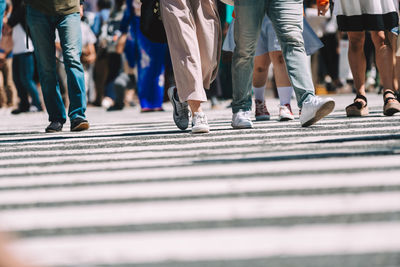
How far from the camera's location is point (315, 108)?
6527 millimetres

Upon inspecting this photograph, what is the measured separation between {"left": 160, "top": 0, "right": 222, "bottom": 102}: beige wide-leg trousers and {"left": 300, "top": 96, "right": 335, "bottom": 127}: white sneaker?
83 cm

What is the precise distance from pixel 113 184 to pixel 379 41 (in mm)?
4801

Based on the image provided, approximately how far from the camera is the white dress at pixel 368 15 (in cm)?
812

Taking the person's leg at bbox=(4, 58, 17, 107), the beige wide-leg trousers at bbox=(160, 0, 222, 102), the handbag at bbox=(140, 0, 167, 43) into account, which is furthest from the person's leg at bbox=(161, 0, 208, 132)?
the person's leg at bbox=(4, 58, 17, 107)

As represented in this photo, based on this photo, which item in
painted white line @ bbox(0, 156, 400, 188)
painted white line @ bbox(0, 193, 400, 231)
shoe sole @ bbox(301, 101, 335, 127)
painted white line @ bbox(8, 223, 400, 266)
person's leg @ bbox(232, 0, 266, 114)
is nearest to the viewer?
→ painted white line @ bbox(8, 223, 400, 266)

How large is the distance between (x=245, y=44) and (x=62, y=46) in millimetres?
2074

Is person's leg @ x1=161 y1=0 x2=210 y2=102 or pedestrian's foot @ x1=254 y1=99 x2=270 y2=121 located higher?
person's leg @ x1=161 y1=0 x2=210 y2=102

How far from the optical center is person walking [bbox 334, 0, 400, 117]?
814 cm

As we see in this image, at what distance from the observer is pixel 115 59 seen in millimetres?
15203

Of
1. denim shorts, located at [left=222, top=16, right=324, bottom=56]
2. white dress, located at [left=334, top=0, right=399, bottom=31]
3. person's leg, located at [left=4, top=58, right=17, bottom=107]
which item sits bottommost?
person's leg, located at [left=4, top=58, right=17, bottom=107]

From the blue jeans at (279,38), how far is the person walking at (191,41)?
27 cm

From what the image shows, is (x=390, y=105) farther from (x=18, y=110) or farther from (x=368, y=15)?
(x=18, y=110)

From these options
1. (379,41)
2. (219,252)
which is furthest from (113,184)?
(379,41)

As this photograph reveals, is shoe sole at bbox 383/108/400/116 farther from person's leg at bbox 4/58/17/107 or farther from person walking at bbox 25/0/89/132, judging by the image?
person's leg at bbox 4/58/17/107
